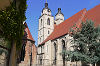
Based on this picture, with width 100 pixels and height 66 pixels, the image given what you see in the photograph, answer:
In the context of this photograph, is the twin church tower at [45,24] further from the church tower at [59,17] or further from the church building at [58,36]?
the church tower at [59,17]

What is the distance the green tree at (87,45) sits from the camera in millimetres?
10594

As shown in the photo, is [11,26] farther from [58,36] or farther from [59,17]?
[59,17]

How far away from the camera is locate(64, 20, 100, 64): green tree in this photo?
10594mm

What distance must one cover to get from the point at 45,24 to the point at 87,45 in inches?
862

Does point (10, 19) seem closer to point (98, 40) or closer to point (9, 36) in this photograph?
point (9, 36)

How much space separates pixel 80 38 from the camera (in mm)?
11438

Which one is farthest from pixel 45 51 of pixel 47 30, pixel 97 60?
pixel 97 60

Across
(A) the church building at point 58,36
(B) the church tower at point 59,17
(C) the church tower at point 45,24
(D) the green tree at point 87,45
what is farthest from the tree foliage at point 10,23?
(B) the church tower at point 59,17

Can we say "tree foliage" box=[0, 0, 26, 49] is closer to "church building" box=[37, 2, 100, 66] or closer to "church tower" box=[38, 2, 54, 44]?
"church building" box=[37, 2, 100, 66]

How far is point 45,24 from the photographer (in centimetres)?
3244

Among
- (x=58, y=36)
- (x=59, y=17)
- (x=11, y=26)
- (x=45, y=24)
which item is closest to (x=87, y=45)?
(x=11, y=26)

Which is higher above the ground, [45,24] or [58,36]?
[45,24]

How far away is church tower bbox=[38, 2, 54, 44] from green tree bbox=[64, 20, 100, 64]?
20.3 m

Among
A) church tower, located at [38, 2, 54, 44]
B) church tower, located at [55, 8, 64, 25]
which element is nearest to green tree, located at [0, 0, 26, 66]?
church tower, located at [38, 2, 54, 44]
